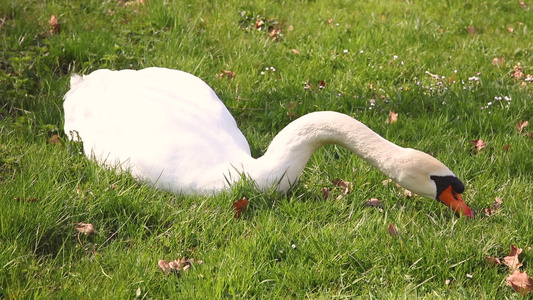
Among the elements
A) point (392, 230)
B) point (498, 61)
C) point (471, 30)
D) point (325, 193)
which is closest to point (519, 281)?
point (392, 230)

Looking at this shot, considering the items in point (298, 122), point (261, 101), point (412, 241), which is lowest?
point (261, 101)

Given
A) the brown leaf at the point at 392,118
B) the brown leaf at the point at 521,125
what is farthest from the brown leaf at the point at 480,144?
the brown leaf at the point at 392,118

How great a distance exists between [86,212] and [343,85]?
3.15 m

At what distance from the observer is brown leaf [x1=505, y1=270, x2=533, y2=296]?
11.9ft

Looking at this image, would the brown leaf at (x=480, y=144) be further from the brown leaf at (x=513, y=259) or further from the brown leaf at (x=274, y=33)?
the brown leaf at (x=274, y=33)

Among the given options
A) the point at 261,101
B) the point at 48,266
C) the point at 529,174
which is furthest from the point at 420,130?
the point at 48,266

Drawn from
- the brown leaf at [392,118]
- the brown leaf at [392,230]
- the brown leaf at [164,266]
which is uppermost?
the brown leaf at [392,230]

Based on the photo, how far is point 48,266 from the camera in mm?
3652

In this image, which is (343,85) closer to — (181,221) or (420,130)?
(420,130)

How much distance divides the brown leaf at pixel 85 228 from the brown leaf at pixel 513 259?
242cm

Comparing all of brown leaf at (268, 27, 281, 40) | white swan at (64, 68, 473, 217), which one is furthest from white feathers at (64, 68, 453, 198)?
brown leaf at (268, 27, 281, 40)

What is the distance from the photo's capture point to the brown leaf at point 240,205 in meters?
4.23

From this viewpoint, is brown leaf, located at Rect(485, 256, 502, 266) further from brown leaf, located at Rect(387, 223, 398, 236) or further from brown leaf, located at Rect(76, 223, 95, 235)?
brown leaf, located at Rect(76, 223, 95, 235)

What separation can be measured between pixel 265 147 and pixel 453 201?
1722 mm
